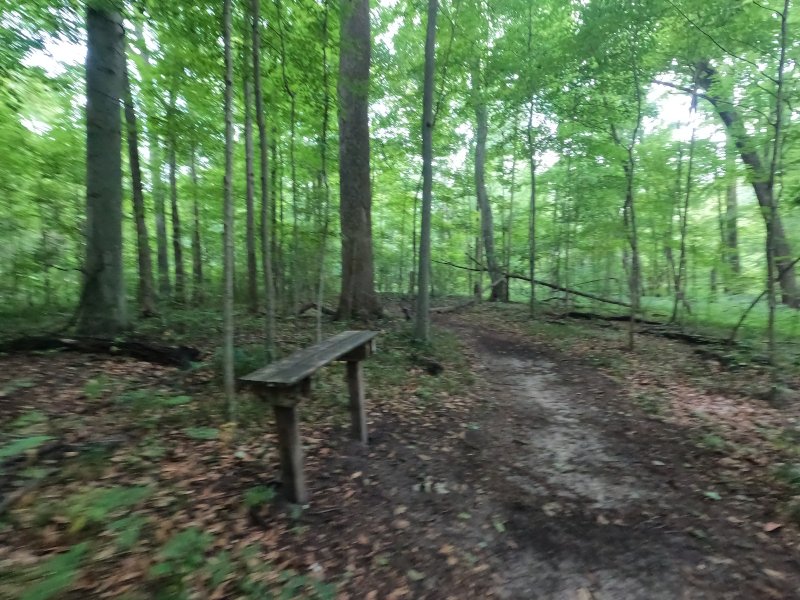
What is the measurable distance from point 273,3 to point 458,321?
30.7ft

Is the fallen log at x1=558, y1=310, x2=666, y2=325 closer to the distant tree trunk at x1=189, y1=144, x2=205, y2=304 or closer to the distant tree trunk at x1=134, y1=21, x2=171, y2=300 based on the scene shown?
the distant tree trunk at x1=189, y1=144, x2=205, y2=304

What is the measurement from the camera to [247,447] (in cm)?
422

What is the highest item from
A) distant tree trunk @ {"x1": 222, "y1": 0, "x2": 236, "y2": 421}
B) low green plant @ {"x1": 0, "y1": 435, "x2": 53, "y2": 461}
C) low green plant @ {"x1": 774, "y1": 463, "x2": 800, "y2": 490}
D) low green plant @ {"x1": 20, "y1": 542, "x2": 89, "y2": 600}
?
distant tree trunk @ {"x1": 222, "y1": 0, "x2": 236, "y2": 421}

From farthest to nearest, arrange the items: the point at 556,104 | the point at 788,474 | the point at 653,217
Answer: the point at 653,217
the point at 556,104
the point at 788,474

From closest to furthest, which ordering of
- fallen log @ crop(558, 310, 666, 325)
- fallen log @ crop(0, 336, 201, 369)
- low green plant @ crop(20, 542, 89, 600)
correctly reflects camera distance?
low green plant @ crop(20, 542, 89, 600) → fallen log @ crop(0, 336, 201, 369) → fallen log @ crop(558, 310, 666, 325)

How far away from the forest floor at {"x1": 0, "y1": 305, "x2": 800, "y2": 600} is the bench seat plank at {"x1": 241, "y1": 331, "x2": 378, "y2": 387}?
0.92 m

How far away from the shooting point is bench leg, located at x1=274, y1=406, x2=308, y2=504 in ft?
11.3

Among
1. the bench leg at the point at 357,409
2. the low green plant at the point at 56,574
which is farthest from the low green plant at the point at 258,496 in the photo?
the bench leg at the point at 357,409

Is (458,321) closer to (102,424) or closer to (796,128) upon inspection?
(796,128)

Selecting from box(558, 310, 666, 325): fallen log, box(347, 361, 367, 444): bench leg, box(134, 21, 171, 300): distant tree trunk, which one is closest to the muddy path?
box(347, 361, 367, 444): bench leg

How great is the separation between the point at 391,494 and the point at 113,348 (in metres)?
4.53

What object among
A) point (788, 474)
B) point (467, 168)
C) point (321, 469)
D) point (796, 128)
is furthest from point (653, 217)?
point (321, 469)

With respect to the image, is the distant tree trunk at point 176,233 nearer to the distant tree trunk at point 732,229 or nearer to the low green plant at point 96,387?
the low green plant at point 96,387

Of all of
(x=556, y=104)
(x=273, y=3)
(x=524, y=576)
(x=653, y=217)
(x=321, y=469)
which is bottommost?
(x=524, y=576)
